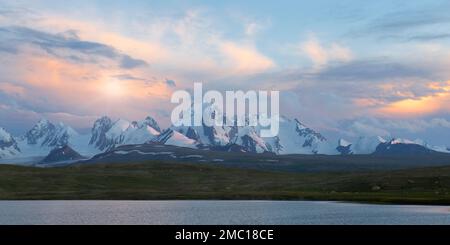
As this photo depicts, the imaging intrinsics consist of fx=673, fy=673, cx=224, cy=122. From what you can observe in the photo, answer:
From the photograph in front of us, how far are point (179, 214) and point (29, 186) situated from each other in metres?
102

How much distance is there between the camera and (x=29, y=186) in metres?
193

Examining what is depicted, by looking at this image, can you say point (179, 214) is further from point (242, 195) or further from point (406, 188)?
point (406, 188)

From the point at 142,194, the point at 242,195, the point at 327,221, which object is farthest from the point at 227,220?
the point at 142,194

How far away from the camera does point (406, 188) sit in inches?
6718

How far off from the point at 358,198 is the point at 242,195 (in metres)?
30.5

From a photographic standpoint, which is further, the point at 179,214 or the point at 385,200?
the point at 385,200
